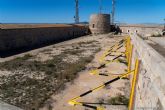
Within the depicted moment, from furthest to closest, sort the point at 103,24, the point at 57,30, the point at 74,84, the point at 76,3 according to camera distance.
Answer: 1. the point at 76,3
2. the point at 103,24
3. the point at 57,30
4. the point at 74,84

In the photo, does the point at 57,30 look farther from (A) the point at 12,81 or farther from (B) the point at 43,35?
(A) the point at 12,81

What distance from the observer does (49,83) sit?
12594mm

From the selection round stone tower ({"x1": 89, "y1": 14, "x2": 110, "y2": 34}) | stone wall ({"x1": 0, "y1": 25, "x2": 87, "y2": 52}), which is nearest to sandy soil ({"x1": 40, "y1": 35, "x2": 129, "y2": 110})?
stone wall ({"x1": 0, "y1": 25, "x2": 87, "y2": 52})

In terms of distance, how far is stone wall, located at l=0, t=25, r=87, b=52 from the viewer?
2294 cm

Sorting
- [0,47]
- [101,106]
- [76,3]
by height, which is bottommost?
[101,106]

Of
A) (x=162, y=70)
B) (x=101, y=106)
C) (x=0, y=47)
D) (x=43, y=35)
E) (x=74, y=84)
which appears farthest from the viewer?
(x=43, y=35)

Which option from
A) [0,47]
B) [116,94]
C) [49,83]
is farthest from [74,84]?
[0,47]

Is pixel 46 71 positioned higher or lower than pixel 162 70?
lower

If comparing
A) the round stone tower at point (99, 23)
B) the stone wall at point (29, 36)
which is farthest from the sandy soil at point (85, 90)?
the round stone tower at point (99, 23)

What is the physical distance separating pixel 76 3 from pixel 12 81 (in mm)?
52568

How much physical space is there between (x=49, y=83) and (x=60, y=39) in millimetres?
26915

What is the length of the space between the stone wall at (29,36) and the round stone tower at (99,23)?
9.61 metres

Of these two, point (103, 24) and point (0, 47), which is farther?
point (103, 24)

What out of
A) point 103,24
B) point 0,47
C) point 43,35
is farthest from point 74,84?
point 103,24
